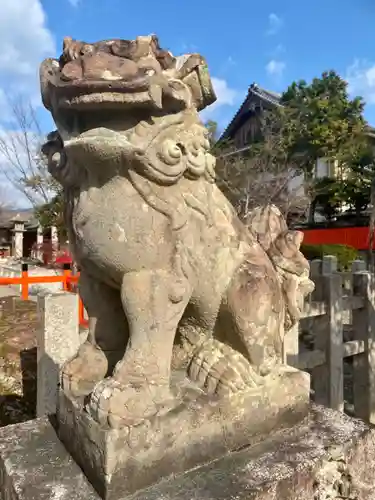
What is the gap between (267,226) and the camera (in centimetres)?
158

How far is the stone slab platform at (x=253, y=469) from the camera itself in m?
1.09

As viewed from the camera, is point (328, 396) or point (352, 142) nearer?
point (328, 396)

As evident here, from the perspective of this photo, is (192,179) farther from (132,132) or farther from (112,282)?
(112,282)

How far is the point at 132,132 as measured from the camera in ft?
3.65

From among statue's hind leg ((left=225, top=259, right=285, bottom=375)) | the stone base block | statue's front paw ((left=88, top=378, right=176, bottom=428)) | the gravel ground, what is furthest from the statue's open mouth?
the gravel ground

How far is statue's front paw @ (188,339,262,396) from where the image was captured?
127 cm

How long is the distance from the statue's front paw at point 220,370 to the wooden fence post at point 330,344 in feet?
7.81

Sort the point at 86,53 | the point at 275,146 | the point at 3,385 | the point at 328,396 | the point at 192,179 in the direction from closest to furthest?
the point at 86,53, the point at 192,179, the point at 3,385, the point at 328,396, the point at 275,146

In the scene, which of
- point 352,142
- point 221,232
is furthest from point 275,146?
point 221,232

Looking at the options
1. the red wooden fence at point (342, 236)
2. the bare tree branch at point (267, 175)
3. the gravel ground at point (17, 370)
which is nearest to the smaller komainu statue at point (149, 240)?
the gravel ground at point (17, 370)

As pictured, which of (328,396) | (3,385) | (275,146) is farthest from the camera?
(275,146)

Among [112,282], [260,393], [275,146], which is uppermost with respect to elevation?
[275,146]

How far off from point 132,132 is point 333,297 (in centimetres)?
286

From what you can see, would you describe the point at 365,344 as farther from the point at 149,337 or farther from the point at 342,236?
the point at 342,236
